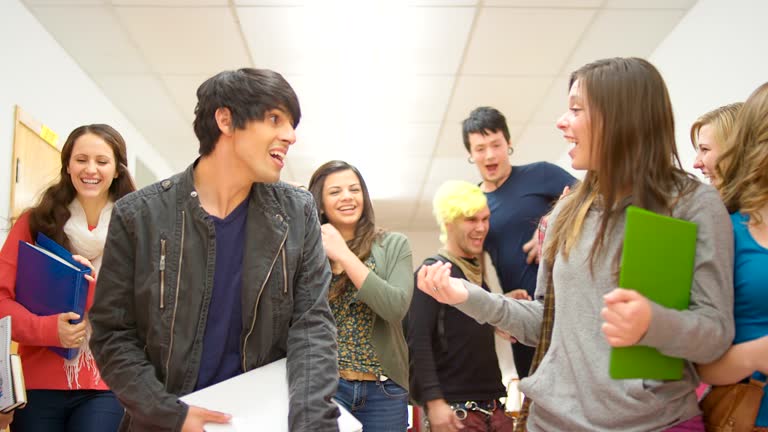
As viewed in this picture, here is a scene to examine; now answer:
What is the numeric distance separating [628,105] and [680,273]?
37cm

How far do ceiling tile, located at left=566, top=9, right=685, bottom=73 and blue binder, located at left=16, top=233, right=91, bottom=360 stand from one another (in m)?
3.11

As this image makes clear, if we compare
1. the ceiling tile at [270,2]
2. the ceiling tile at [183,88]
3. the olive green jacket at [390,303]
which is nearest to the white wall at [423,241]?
the ceiling tile at [183,88]

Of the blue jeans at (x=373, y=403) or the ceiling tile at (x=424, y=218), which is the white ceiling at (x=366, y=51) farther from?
the ceiling tile at (x=424, y=218)

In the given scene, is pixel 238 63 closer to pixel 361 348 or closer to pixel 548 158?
pixel 361 348

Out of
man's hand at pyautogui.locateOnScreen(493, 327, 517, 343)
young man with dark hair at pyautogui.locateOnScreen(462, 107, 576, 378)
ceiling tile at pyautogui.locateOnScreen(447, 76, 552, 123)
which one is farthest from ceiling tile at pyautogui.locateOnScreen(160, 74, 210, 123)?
man's hand at pyautogui.locateOnScreen(493, 327, 517, 343)

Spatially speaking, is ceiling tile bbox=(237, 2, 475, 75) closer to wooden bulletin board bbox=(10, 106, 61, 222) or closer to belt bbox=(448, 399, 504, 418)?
wooden bulletin board bbox=(10, 106, 61, 222)

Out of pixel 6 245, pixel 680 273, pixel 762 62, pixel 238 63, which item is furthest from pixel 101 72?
pixel 680 273

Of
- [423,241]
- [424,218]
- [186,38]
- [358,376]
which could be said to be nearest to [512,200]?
[358,376]

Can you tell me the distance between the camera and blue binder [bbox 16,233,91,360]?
6.85 ft

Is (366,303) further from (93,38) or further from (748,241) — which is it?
(93,38)

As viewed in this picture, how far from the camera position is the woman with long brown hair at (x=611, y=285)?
1263mm

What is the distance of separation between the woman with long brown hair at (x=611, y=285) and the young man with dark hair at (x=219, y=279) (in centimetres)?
32

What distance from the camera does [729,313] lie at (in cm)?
129

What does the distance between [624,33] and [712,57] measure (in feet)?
2.06
